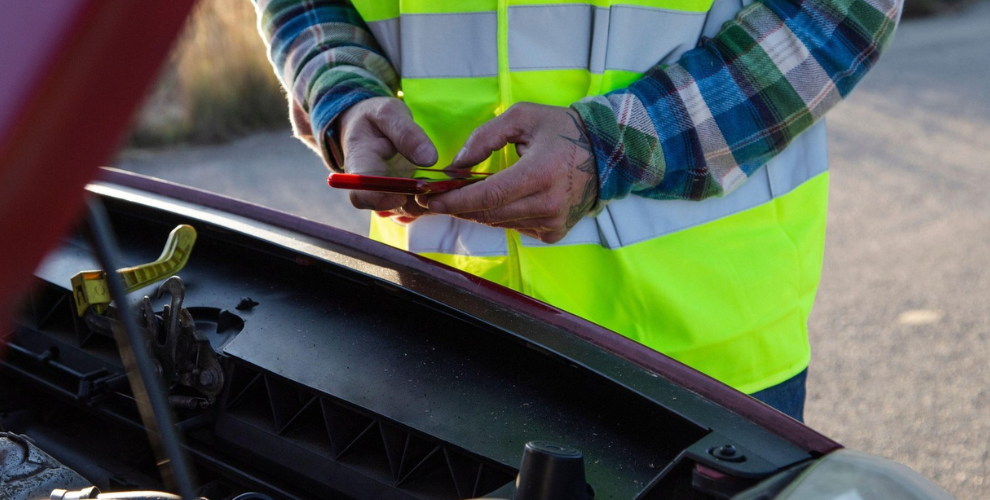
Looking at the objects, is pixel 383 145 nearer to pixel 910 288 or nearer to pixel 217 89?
pixel 910 288

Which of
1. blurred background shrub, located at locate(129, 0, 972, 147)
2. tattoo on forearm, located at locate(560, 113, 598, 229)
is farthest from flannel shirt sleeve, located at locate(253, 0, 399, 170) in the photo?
blurred background shrub, located at locate(129, 0, 972, 147)

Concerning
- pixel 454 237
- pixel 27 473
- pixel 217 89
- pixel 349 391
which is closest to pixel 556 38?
pixel 454 237

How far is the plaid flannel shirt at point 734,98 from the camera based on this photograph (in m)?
1.39

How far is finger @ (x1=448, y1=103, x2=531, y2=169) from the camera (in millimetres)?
1354

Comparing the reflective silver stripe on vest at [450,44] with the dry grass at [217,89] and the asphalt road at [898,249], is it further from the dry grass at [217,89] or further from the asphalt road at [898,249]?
the dry grass at [217,89]

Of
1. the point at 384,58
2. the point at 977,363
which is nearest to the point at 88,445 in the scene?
the point at 384,58

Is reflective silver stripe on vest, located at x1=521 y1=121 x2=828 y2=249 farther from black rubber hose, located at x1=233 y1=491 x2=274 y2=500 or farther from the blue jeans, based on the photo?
black rubber hose, located at x1=233 y1=491 x2=274 y2=500

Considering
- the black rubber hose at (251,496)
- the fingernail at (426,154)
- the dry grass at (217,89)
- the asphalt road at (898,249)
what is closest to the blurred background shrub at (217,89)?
the dry grass at (217,89)

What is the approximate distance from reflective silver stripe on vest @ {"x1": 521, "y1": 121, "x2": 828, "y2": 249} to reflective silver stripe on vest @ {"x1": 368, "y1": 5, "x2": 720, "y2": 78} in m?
0.22

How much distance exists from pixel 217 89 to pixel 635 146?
228 inches

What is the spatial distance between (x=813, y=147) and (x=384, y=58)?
77 cm

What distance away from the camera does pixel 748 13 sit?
143cm

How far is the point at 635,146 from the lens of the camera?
1390 millimetres

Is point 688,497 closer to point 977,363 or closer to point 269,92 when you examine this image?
point 977,363
